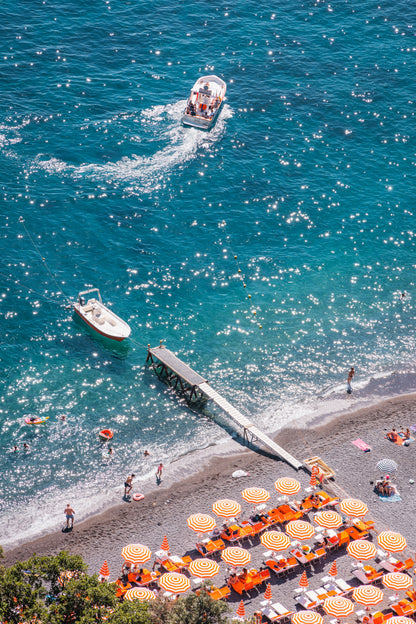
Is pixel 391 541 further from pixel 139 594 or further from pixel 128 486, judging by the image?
pixel 128 486

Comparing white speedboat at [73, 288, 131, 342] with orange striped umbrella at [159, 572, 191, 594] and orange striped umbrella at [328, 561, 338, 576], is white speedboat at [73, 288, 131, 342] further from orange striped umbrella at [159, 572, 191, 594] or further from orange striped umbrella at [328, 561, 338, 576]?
orange striped umbrella at [328, 561, 338, 576]

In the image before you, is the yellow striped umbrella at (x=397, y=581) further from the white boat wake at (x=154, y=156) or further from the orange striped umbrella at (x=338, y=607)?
the white boat wake at (x=154, y=156)

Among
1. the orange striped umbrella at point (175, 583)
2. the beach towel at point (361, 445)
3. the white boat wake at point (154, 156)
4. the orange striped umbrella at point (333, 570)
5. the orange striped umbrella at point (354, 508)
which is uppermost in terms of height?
the white boat wake at point (154, 156)

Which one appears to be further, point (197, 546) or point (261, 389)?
point (261, 389)

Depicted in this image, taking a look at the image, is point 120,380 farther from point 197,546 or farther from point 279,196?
point 279,196

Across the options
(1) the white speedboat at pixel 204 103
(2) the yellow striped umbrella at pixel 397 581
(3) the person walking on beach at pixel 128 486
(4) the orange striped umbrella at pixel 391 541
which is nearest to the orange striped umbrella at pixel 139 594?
(3) the person walking on beach at pixel 128 486

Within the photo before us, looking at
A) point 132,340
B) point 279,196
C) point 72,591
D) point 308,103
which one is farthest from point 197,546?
point 308,103
